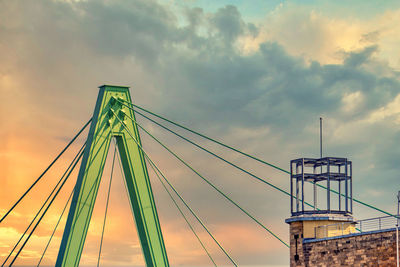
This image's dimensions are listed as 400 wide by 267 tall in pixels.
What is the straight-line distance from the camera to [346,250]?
1458 inches

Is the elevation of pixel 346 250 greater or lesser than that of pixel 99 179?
lesser

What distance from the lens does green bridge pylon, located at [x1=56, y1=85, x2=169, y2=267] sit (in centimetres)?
3625

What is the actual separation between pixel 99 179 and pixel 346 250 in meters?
13.3

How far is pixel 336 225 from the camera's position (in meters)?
39.5

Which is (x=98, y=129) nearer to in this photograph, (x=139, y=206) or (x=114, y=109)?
(x=114, y=109)

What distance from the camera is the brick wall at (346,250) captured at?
3509 centimetres

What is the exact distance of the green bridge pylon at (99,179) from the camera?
36.2 metres

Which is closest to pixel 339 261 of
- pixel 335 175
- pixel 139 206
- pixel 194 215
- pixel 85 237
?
pixel 335 175

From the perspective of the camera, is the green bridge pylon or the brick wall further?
the green bridge pylon

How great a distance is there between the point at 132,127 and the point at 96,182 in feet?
11.5

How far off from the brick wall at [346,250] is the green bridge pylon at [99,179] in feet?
26.1

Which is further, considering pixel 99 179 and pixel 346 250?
pixel 99 179

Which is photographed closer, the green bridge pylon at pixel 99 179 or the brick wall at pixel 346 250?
the brick wall at pixel 346 250

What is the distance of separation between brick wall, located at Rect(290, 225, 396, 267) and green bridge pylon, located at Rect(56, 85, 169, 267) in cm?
796
